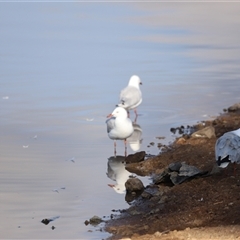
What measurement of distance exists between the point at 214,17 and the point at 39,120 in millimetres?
19834

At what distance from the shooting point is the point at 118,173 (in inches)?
451

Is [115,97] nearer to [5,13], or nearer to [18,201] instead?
[18,201]

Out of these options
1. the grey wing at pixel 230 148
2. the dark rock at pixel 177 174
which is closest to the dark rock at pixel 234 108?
the dark rock at pixel 177 174

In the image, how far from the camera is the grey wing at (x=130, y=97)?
15234 mm

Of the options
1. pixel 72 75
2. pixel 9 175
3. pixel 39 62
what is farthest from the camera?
pixel 39 62

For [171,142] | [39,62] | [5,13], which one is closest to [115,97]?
[171,142]

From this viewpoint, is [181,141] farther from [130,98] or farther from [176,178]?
[130,98]

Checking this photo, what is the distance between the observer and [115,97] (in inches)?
652

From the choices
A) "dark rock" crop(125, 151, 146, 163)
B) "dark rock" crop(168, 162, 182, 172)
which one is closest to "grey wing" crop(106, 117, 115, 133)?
"dark rock" crop(125, 151, 146, 163)

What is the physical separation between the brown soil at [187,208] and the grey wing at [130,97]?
353cm

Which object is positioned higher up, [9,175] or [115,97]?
[115,97]

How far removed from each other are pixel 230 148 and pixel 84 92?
24.0 ft

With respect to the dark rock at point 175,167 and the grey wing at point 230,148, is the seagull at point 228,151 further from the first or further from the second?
the dark rock at point 175,167

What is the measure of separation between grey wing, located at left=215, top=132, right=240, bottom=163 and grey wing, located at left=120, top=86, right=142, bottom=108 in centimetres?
510
